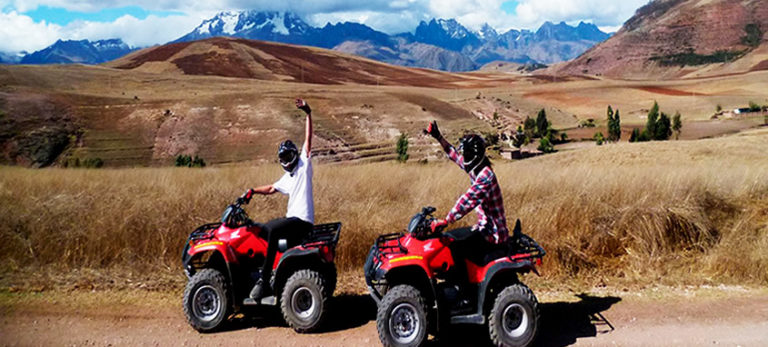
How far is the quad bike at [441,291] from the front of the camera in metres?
5.36

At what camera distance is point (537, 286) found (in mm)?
7395

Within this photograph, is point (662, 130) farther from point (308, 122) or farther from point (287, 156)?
point (287, 156)

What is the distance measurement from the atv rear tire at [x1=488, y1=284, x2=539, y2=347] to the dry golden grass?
101 inches

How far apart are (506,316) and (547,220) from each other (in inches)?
139

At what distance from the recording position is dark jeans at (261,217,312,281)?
20.0ft

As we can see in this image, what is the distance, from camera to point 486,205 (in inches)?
219

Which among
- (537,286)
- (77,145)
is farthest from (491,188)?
(77,145)

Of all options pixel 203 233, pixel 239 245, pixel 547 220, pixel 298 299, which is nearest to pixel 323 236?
pixel 298 299

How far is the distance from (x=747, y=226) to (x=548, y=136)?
142 ft

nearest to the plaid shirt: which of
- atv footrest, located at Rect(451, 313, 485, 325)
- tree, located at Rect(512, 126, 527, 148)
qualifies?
atv footrest, located at Rect(451, 313, 485, 325)

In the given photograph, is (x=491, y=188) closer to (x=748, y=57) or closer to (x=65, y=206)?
(x=65, y=206)

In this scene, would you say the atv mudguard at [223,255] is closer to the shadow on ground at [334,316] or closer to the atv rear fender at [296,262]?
the shadow on ground at [334,316]

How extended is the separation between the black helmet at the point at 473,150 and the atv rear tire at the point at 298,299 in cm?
219

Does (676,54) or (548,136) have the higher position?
(676,54)
